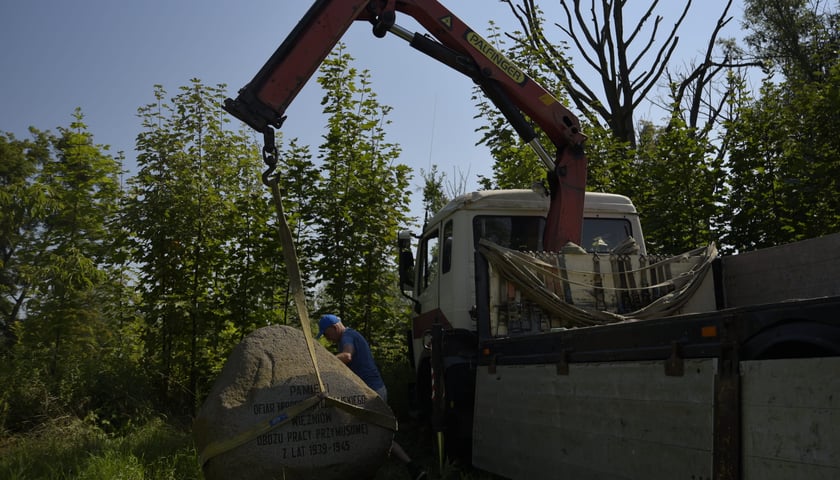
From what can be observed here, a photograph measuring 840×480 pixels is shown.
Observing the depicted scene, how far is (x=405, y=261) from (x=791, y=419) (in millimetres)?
5840

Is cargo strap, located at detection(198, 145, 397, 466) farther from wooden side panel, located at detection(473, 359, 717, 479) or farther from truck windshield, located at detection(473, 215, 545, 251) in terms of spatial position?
truck windshield, located at detection(473, 215, 545, 251)

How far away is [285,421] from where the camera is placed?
16.5 ft

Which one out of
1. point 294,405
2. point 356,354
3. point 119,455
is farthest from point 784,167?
point 119,455

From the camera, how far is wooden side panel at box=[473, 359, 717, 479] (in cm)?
342

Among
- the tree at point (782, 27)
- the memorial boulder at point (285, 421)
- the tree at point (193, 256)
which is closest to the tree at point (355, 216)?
the tree at point (193, 256)

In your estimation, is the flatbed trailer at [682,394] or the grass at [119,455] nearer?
the flatbed trailer at [682,394]

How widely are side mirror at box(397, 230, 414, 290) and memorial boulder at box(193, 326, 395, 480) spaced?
108 inches

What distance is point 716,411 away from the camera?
128 inches

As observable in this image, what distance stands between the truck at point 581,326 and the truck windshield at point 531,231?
19mm

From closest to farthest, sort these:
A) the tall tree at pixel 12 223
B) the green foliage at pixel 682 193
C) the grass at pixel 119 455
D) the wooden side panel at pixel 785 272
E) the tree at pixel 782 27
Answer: the wooden side panel at pixel 785 272 < the grass at pixel 119 455 < the green foliage at pixel 682 193 < the tall tree at pixel 12 223 < the tree at pixel 782 27

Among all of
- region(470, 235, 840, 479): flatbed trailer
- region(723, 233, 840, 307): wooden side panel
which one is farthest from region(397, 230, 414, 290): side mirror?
region(723, 233, 840, 307): wooden side panel

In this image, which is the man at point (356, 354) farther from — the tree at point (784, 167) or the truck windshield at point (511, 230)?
the tree at point (784, 167)

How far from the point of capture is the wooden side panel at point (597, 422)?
11.2ft

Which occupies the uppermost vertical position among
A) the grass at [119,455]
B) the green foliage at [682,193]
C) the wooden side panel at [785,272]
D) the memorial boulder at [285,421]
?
the green foliage at [682,193]
